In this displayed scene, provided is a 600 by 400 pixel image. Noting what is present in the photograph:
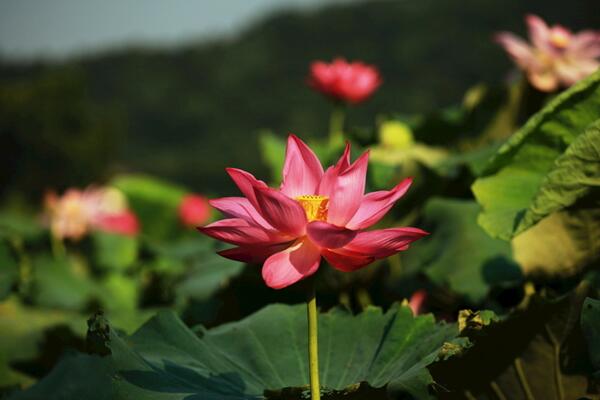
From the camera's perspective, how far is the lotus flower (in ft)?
8.77

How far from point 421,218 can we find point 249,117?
28298 mm

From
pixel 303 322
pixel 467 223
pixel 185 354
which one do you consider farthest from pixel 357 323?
pixel 467 223

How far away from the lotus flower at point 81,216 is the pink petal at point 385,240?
6.47ft

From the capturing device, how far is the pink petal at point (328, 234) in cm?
70

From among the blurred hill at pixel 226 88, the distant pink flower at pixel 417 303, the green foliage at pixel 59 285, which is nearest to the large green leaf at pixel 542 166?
the distant pink flower at pixel 417 303

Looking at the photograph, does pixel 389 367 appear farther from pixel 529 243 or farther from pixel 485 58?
pixel 485 58

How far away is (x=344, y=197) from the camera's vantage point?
2.48 feet

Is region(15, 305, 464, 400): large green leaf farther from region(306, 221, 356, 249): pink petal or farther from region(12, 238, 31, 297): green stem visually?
region(12, 238, 31, 297): green stem

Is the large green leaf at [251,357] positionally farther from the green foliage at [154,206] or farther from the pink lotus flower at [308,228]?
the green foliage at [154,206]

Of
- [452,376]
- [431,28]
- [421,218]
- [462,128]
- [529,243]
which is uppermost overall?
[431,28]

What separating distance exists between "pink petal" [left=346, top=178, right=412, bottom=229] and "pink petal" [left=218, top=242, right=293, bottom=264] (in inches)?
2.7

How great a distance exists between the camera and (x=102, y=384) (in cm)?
86

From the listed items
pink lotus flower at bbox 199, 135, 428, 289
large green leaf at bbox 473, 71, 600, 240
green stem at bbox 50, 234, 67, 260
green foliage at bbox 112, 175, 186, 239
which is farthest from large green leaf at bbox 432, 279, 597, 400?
green foliage at bbox 112, 175, 186, 239

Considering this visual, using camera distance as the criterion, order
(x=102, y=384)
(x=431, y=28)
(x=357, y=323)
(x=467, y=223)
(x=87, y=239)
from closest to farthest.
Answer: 1. (x=102, y=384)
2. (x=357, y=323)
3. (x=467, y=223)
4. (x=87, y=239)
5. (x=431, y=28)
